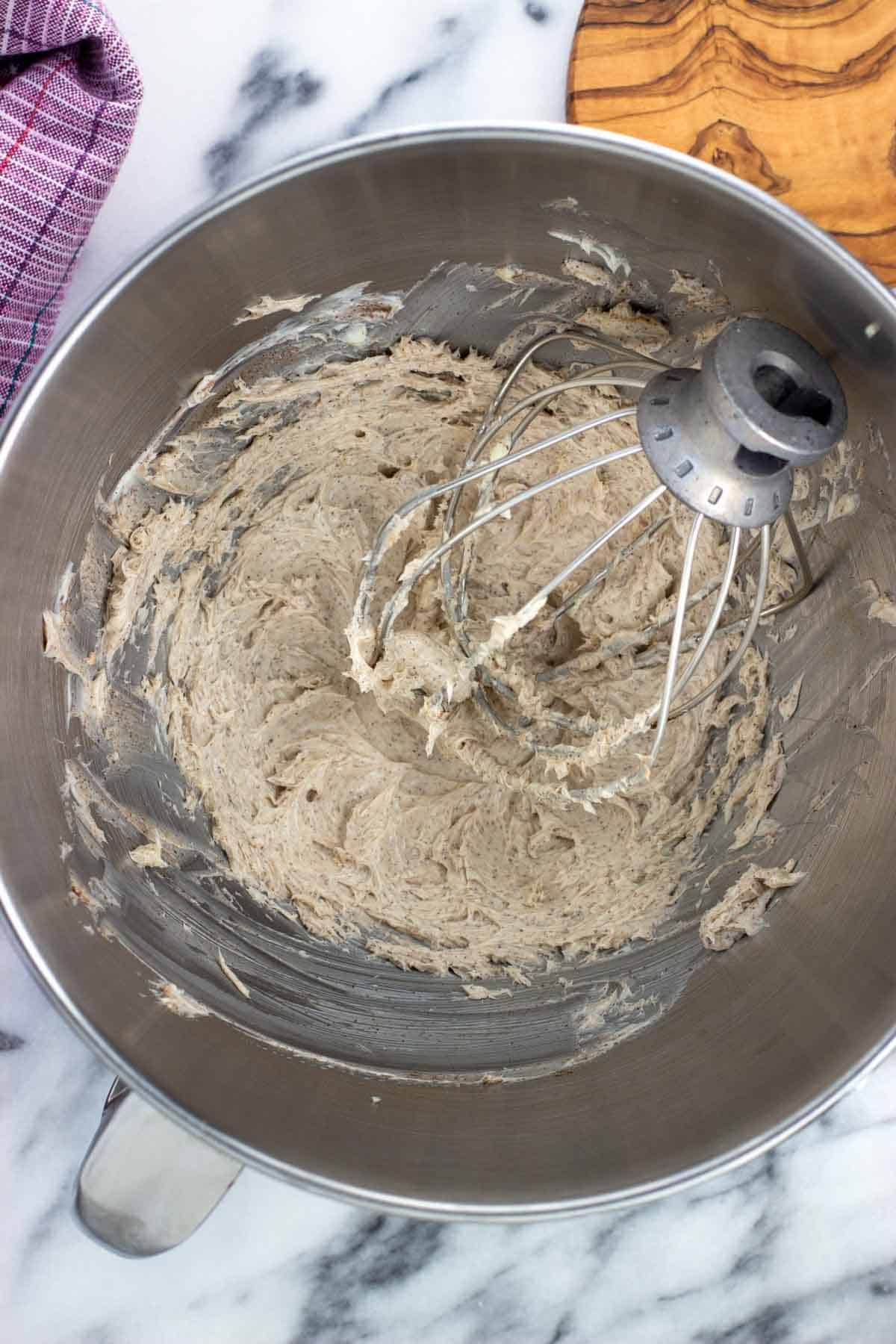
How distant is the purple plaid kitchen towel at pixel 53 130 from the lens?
3.37 feet

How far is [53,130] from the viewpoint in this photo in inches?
42.0

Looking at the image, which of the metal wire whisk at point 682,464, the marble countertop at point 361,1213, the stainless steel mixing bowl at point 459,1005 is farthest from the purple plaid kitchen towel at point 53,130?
the metal wire whisk at point 682,464

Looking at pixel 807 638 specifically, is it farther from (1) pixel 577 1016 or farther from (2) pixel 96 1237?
(2) pixel 96 1237

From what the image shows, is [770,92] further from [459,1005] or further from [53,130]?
[459,1005]

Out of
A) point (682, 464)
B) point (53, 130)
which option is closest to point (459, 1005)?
point (682, 464)

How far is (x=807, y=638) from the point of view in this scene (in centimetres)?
113

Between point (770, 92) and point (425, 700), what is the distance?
2.60 ft

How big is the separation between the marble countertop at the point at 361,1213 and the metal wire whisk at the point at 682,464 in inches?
16.5

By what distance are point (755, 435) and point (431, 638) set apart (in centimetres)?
60

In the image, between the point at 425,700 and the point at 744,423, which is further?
the point at 425,700

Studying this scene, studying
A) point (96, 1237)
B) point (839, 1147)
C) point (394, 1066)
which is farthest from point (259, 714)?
point (839, 1147)

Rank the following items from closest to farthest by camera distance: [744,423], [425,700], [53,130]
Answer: [744,423]
[53,130]
[425,700]

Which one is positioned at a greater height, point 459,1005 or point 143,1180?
point 459,1005

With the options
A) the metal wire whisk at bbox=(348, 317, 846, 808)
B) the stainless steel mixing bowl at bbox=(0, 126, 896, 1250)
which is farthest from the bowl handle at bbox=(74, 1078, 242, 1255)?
the metal wire whisk at bbox=(348, 317, 846, 808)
